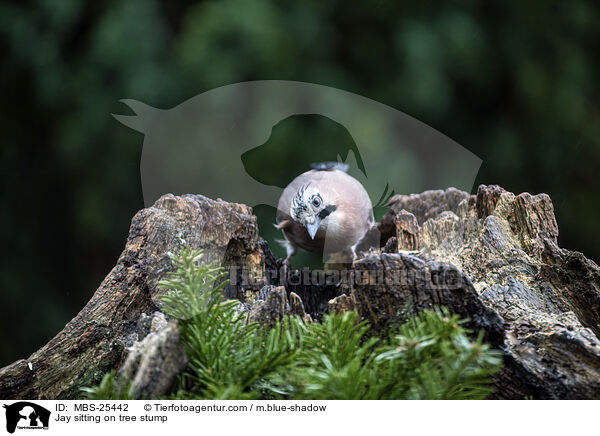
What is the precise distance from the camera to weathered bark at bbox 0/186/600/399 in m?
0.83

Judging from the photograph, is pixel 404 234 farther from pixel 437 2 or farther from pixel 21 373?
pixel 437 2

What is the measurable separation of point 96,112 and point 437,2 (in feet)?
4.91

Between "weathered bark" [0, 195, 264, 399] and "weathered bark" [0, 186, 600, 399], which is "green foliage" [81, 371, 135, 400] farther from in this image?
"weathered bark" [0, 195, 264, 399]

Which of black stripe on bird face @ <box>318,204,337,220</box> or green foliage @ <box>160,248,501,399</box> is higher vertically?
black stripe on bird face @ <box>318,204,337,220</box>

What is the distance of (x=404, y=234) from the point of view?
1520mm

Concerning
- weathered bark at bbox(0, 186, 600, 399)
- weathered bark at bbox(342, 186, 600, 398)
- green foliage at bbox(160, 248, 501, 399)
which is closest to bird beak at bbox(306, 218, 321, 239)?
weathered bark at bbox(0, 186, 600, 399)

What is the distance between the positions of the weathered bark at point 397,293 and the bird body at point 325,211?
0.75ft

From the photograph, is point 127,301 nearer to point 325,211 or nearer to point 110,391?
point 110,391

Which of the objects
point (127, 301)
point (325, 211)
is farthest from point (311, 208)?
point (127, 301)

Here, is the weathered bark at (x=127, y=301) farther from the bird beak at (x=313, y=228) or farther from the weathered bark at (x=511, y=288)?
the weathered bark at (x=511, y=288)
